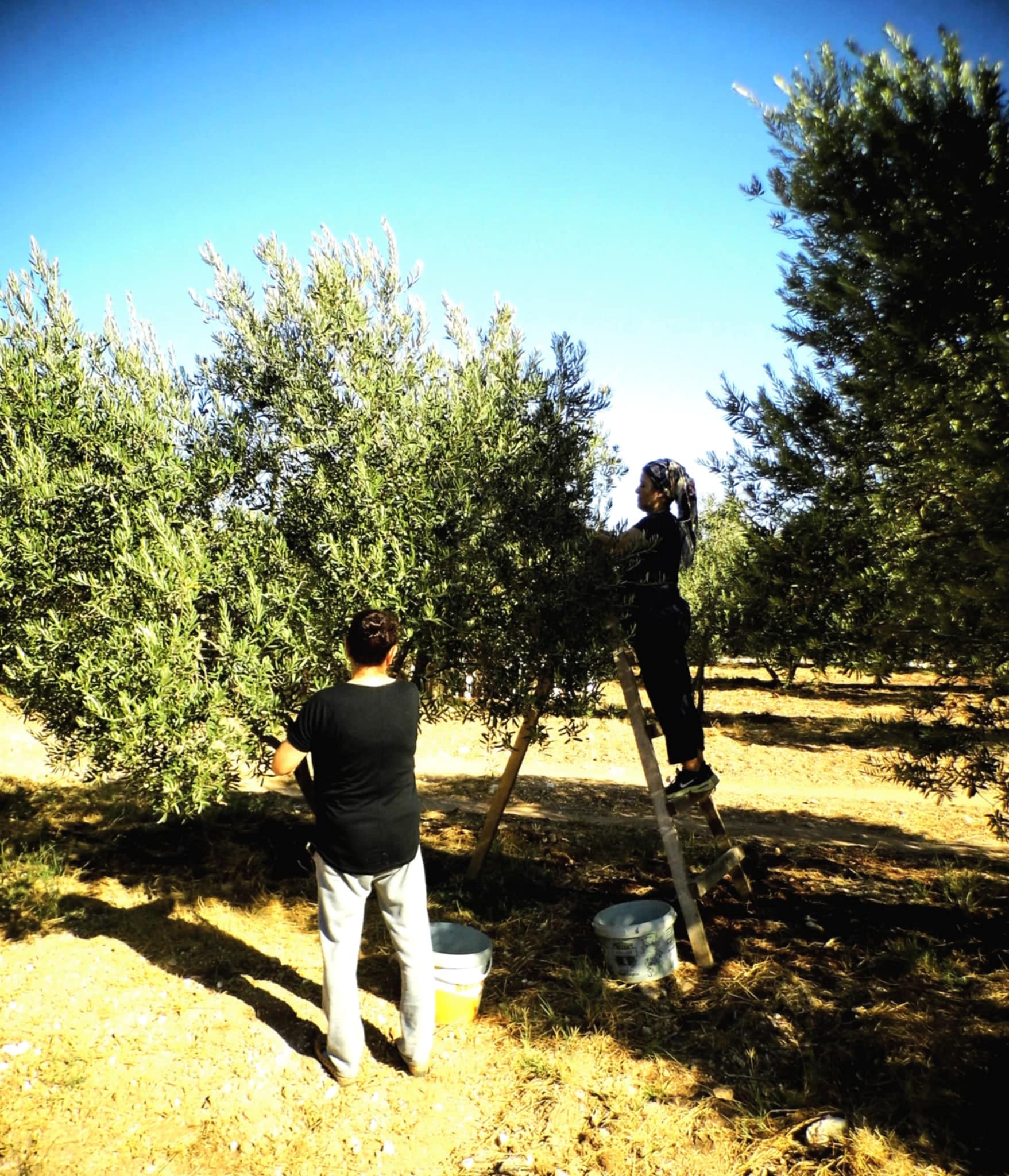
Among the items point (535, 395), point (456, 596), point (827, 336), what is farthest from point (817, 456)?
point (456, 596)

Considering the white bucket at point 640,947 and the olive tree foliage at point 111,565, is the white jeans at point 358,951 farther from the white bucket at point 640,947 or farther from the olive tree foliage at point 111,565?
the white bucket at point 640,947

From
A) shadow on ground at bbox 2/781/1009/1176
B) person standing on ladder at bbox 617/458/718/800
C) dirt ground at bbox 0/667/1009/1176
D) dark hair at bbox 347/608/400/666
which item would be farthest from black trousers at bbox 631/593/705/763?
dark hair at bbox 347/608/400/666

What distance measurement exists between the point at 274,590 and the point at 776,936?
17.3ft

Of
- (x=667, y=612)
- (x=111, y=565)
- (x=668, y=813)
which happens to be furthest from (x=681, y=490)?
(x=111, y=565)

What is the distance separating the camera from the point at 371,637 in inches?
181

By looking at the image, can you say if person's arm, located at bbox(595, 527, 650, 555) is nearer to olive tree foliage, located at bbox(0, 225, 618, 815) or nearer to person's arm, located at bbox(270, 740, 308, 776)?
olive tree foliage, located at bbox(0, 225, 618, 815)

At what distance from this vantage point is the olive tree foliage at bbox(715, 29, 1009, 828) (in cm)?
503

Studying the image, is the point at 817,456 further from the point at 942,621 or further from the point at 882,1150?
the point at 882,1150

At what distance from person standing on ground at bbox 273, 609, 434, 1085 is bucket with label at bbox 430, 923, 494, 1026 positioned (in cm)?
60

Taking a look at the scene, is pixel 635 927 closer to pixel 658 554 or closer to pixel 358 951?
pixel 358 951

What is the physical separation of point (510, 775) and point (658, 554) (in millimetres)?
2732

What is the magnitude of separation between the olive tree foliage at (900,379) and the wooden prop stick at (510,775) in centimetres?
221

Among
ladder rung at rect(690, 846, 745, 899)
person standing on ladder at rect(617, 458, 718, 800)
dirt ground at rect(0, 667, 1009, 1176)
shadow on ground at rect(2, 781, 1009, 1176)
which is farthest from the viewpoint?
ladder rung at rect(690, 846, 745, 899)

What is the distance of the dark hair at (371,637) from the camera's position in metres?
4.60
